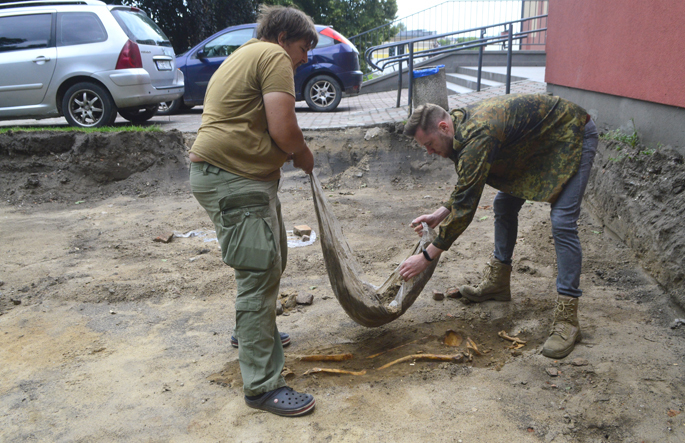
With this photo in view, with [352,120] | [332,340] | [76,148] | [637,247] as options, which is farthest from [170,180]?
[637,247]

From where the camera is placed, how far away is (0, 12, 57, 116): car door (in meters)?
7.38

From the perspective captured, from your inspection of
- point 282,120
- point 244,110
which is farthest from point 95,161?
point 282,120

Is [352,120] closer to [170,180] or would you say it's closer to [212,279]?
[170,180]

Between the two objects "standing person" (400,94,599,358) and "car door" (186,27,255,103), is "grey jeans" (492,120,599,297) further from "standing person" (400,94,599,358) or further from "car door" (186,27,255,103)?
"car door" (186,27,255,103)

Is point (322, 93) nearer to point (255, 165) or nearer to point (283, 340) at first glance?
point (283, 340)

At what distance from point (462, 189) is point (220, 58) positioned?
838 centimetres

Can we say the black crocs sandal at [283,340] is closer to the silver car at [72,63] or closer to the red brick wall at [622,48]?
the red brick wall at [622,48]

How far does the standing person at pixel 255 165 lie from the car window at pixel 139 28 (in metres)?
6.28

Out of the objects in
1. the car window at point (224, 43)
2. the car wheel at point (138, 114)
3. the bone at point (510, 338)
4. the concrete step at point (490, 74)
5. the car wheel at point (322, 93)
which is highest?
the car window at point (224, 43)

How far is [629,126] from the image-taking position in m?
4.56

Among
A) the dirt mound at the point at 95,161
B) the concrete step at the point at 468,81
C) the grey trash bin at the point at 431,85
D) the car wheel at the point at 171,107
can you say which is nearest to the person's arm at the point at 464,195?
the grey trash bin at the point at 431,85

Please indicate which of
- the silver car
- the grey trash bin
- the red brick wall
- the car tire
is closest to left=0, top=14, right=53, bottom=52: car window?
the silver car

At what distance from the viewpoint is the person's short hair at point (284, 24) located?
2354 millimetres

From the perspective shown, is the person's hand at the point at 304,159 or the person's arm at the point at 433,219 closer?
the person's hand at the point at 304,159
